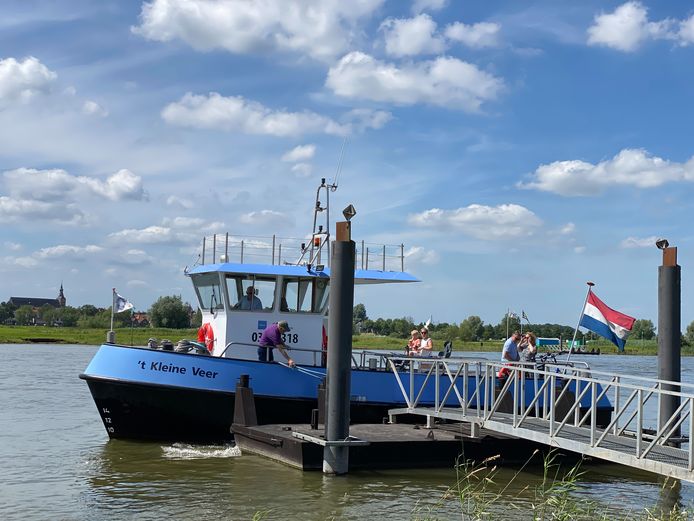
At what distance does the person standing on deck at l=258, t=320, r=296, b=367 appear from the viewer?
47.5 feet

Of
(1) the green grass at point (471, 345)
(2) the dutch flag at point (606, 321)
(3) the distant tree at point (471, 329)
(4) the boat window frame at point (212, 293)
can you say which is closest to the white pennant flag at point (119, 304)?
(4) the boat window frame at point (212, 293)

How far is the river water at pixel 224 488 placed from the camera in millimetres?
10477

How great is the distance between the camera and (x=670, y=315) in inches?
526

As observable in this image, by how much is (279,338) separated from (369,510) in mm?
4711

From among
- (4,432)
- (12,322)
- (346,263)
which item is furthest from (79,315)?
(346,263)

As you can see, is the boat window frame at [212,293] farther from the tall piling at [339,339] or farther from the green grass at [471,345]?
the green grass at [471,345]

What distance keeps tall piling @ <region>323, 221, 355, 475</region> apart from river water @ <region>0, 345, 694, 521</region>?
0.81 meters

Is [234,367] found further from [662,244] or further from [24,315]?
[24,315]

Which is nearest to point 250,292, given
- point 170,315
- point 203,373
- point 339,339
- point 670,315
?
point 203,373

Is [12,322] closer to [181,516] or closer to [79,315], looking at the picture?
[79,315]

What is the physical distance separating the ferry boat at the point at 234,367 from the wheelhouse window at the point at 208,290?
0.02m

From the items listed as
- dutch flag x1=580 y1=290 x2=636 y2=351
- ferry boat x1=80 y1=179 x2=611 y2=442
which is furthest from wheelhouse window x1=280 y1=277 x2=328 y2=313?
dutch flag x1=580 y1=290 x2=636 y2=351

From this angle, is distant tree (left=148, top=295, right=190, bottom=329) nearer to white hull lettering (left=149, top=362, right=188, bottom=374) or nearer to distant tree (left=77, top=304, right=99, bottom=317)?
white hull lettering (left=149, top=362, right=188, bottom=374)

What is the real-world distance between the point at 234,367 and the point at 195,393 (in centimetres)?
77
